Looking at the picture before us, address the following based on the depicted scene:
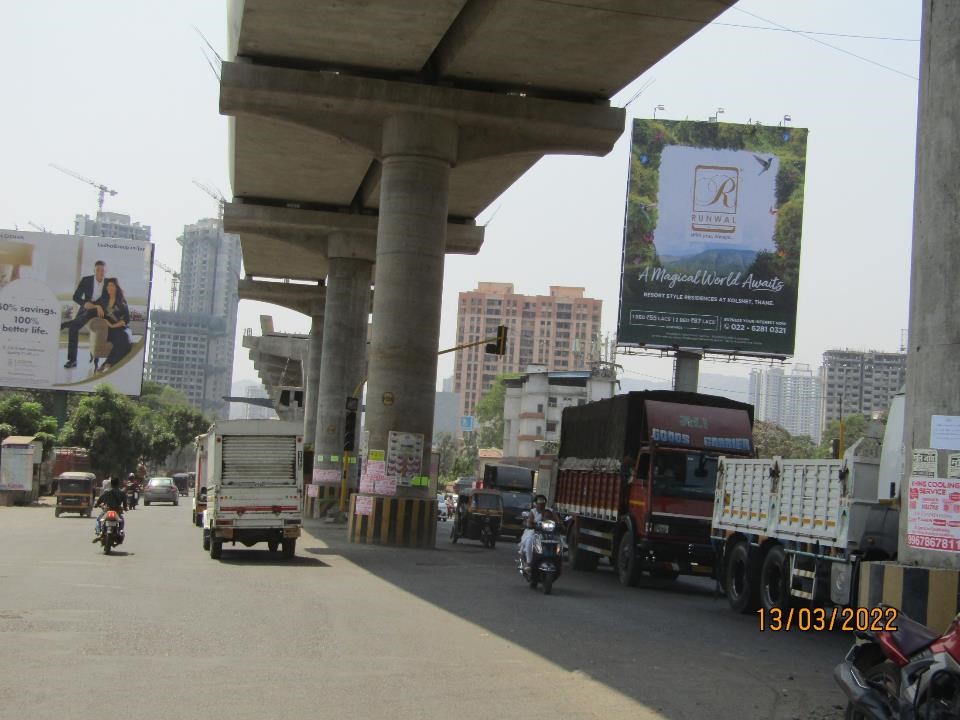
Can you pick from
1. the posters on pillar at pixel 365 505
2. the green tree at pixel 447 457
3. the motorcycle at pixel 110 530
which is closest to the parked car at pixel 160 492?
the posters on pillar at pixel 365 505

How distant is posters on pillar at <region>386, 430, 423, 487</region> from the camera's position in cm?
3080

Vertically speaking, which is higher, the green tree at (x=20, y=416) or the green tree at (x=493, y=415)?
the green tree at (x=493, y=415)

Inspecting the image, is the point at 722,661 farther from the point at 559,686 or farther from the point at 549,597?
the point at 549,597

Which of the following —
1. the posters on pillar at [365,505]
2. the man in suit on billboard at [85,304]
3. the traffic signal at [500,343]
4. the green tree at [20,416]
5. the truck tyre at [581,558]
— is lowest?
the truck tyre at [581,558]

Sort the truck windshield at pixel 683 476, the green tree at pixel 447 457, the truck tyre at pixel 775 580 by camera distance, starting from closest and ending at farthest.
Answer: the truck tyre at pixel 775 580 → the truck windshield at pixel 683 476 → the green tree at pixel 447 457

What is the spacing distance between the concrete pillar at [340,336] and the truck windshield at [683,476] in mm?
29204

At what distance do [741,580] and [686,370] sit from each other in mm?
33825

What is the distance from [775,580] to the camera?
17.9 meters

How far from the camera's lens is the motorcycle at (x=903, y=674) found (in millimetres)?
7297

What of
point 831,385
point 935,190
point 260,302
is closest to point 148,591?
point 935,190

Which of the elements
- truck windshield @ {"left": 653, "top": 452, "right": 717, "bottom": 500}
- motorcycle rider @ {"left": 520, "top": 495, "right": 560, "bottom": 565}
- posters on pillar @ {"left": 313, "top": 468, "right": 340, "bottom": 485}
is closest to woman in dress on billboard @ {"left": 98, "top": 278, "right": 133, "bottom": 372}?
posters on pillar @ {"left": 313, "top": 468, "right": 340, "bottom": 485}

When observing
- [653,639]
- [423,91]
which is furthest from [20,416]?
[653,639]

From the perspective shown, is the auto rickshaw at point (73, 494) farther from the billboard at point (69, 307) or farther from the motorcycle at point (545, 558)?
the motorcycle at point (545, 558)

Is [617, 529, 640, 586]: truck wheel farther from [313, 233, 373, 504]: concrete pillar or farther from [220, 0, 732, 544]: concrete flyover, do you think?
[313, 233, 373, 504]: concrete pillar
